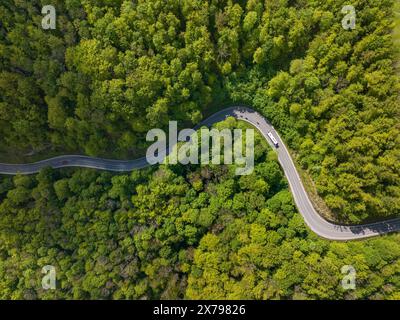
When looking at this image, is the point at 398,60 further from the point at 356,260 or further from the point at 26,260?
the point at 26,260

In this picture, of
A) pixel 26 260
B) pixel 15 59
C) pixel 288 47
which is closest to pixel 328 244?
pixel 288 47
